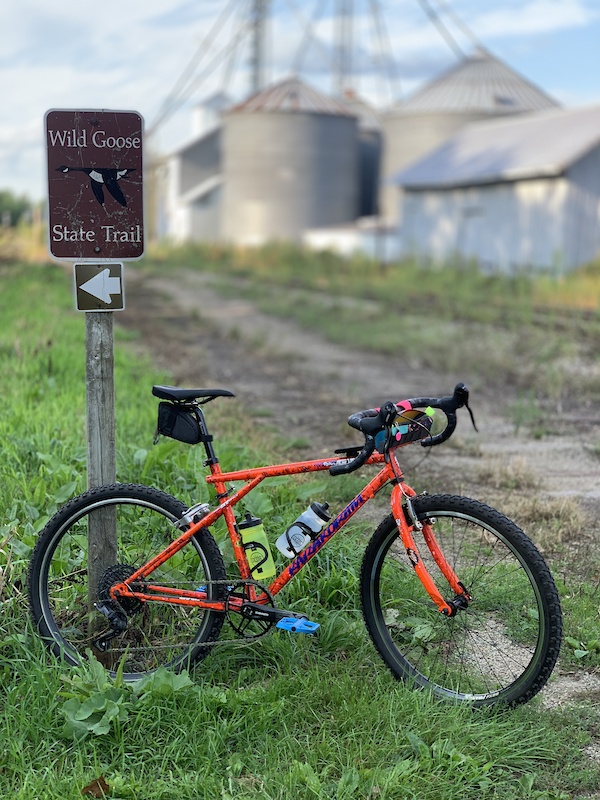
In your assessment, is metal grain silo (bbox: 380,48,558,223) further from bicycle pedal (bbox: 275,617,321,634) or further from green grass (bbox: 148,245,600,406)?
bicycle pedal (bbox: 275,617,321,634)

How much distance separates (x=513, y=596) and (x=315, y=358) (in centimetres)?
956

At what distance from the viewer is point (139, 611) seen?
4.05m

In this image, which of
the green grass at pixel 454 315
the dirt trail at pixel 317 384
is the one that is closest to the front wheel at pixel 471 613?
the dirt trail at pixel 317 384

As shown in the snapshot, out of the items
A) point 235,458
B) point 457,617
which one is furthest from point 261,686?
point 235,458

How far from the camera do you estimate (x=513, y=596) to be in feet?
13.0

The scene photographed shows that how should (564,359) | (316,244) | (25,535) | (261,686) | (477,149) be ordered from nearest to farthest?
(261,686) → (25,535) → (564,359) → (477,149) → (316,244)

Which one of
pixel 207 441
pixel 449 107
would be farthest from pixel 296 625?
pixel 449 107

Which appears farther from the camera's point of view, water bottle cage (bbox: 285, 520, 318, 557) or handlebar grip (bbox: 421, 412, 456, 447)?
water bottle cage (bbox: 285, 520, 318, 557)

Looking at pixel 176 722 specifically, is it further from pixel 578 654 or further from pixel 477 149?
pixel 477 149

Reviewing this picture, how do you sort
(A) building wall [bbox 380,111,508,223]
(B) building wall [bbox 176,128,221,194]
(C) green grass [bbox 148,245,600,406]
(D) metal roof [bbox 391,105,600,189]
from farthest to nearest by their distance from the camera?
(B) building wall [bbox 176,128,221,194], (A) building wall [bbox 380,111,508,223], (D) metal roof [bbox 391,105,600,189], (C) green grass [bbox 148,245,600,406]

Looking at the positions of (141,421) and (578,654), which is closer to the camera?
(578,654)

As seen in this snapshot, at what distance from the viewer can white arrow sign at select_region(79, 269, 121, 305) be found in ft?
12.5

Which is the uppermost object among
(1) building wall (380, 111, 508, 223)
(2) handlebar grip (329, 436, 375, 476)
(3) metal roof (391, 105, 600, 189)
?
(1) building wall (380, 111, 508, 223)

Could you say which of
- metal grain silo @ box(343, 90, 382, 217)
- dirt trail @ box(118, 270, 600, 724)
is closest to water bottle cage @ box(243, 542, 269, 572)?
dirt trail @ box(118, 270, 600, 724)
